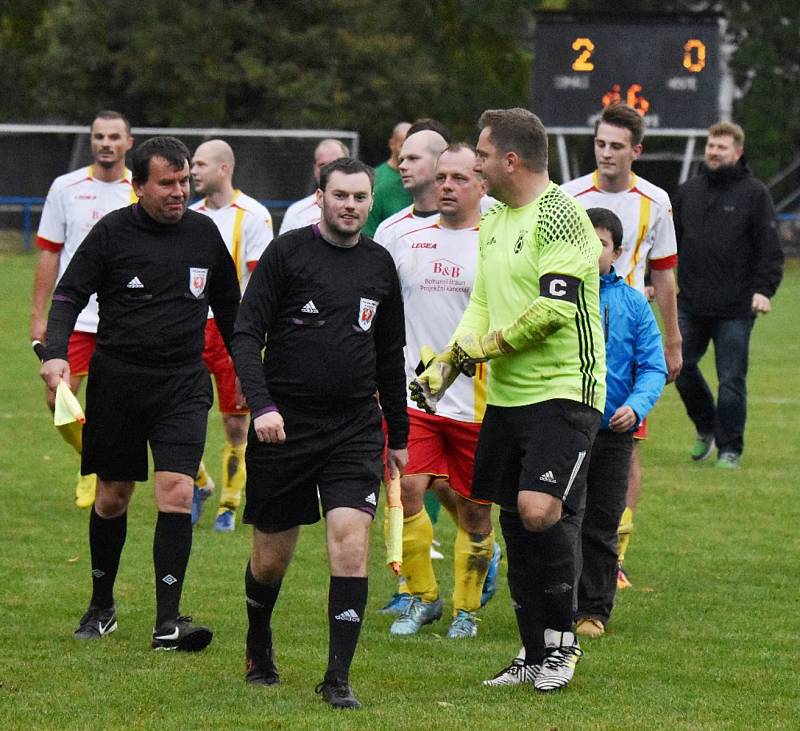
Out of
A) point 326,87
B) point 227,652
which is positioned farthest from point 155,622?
point 326,87

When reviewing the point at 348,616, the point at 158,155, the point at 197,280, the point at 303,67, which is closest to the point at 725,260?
the point at 197,280

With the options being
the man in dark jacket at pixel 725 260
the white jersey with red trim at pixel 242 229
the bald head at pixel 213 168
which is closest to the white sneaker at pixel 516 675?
the white jersey with red trim at pixel 242 229

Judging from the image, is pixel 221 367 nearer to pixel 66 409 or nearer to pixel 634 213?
pixel 634 213

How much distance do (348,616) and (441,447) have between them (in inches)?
66.2

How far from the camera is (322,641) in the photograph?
7.30 meters

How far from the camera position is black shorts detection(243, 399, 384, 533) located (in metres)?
6.21

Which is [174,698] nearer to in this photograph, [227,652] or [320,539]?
[227,652]

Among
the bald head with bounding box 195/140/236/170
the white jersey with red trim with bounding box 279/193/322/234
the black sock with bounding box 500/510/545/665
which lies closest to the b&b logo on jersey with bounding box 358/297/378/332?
the black sock with bounding box 500/510/545/665

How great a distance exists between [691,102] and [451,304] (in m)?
22.2

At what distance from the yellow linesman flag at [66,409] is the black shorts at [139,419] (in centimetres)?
48

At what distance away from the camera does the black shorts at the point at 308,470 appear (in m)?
6.21

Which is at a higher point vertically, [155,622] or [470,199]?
[470,199]

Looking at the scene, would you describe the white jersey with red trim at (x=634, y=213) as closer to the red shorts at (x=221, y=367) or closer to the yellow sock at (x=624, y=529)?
the yellow sock at (x=624, y=529)

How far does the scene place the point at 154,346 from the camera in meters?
7.20
